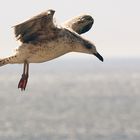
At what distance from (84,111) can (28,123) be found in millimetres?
26777

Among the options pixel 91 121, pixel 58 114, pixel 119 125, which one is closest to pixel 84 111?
pixel 58 114

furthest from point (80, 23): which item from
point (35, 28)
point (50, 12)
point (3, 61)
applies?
point (50, 12)

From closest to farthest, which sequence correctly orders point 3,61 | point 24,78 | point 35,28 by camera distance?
point 35,28
point 24,78
point 3,61

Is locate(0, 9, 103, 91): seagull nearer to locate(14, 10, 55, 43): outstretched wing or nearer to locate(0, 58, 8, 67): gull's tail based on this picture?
locate(14, 10, 55, 43): outstretched wing

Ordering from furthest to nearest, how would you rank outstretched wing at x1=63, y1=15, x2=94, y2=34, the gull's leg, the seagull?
outstretched wing at x1=63, y1=15, x2=94, y2=34
the gull's leg
the seagull

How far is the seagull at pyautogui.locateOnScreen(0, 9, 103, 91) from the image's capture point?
60.0 feet

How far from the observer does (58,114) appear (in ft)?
439

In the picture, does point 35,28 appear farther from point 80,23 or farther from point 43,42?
point 80,23

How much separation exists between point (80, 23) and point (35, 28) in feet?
9.82

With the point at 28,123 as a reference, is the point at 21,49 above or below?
above

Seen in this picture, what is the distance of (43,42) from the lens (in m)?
18.6

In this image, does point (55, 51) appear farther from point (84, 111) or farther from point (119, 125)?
point (84, 111)

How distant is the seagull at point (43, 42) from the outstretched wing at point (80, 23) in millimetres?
1903

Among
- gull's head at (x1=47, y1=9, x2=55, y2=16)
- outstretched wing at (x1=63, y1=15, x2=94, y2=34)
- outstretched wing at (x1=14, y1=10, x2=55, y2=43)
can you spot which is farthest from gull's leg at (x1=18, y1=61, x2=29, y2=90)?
outstretched wing at (x1=63, y1=15, x2=94, y2=34)
